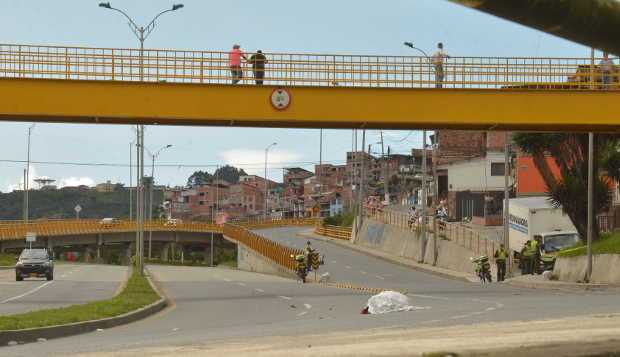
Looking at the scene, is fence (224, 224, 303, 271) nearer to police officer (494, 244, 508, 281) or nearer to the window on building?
police officer (494, 244, 508, 281)

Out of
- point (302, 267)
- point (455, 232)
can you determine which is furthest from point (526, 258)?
point (455, 232)

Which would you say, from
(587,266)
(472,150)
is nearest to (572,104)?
(587,266)

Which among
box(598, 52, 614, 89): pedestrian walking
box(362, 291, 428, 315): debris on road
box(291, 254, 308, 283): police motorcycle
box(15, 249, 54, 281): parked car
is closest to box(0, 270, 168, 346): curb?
box(362, 291, 428, 315): debris on road

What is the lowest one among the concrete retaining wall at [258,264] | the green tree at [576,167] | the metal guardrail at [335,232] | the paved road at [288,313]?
the concrete retaining wall at [258,264]

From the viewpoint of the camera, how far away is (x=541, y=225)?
4981 centimetres

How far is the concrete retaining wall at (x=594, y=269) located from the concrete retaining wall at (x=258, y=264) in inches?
603

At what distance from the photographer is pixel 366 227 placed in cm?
7900

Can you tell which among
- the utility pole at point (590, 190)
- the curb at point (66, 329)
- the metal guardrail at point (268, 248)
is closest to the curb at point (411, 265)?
the metal guardrail at point (268, 248)

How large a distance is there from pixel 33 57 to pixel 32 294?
9.04 meters

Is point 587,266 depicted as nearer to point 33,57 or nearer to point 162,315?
point 162,315

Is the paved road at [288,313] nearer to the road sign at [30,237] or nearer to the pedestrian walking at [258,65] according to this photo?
the pedestrian walking at [258,65]

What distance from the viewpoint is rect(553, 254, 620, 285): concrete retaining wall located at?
35719 millimetres

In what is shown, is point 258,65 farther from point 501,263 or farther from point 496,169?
point 496,169

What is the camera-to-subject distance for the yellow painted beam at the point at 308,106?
31844mm
